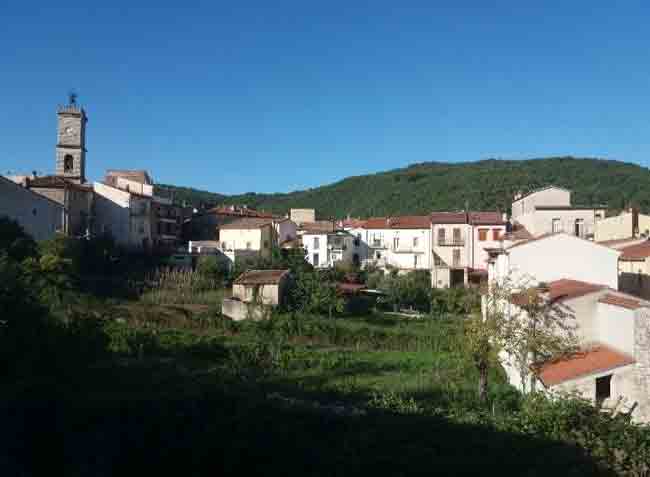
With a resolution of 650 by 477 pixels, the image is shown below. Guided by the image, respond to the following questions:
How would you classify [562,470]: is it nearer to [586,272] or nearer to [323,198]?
[586,272]

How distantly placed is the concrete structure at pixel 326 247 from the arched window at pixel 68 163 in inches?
767

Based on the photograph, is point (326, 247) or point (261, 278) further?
point (326, 247)

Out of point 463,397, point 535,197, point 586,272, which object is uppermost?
point 535,197

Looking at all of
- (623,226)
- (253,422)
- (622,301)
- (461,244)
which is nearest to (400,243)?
(461,244)

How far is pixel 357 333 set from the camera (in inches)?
1240

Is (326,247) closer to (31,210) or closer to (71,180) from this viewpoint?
(71,180)

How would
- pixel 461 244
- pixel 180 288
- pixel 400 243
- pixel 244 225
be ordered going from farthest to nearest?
pixel 400 243 → pixel 461 244 → pixel 244 225 → pixel 180 288

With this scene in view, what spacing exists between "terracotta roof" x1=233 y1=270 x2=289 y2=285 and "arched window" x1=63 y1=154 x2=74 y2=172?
19814 mm

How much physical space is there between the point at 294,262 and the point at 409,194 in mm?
61770

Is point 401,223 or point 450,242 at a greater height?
point 401,223

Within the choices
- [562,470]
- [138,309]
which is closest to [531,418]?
[562,470]

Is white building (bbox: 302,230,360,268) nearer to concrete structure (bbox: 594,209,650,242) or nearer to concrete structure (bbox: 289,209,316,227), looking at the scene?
concrete structure (bbox: 289,209,316,227)

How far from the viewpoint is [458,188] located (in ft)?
330

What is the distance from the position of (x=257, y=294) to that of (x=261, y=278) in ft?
4.97
